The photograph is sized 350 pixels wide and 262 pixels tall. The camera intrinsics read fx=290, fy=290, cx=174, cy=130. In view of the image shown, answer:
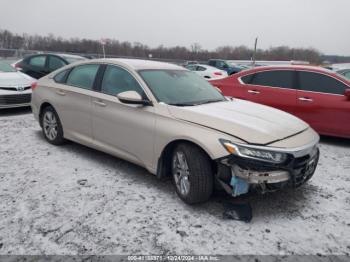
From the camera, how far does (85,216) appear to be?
2861 millimetres

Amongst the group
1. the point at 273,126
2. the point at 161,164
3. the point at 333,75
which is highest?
the point at 333,75

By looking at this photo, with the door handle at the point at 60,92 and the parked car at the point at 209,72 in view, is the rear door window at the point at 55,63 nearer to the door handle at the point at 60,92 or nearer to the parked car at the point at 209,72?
the door handle at the point at 60,92

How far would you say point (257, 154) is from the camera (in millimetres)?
2650

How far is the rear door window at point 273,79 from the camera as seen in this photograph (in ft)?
18.9

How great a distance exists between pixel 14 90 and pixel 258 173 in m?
6.54

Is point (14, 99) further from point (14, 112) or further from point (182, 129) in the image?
point (182, 129)

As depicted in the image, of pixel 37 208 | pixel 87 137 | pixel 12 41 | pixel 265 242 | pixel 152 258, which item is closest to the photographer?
pixel 152 258

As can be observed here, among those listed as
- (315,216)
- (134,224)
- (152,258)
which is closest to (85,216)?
(134,224)

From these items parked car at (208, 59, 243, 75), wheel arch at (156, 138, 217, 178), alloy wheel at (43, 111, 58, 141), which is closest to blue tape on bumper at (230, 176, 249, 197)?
wheel arch at (156, 138, 217, 178)

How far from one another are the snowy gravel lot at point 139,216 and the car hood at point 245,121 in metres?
0.83

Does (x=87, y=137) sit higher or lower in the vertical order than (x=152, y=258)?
higher

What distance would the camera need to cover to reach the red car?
5.23 meters

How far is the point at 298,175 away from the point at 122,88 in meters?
2.32

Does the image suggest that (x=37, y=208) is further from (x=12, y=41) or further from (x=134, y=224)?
(x=12, y=41)
